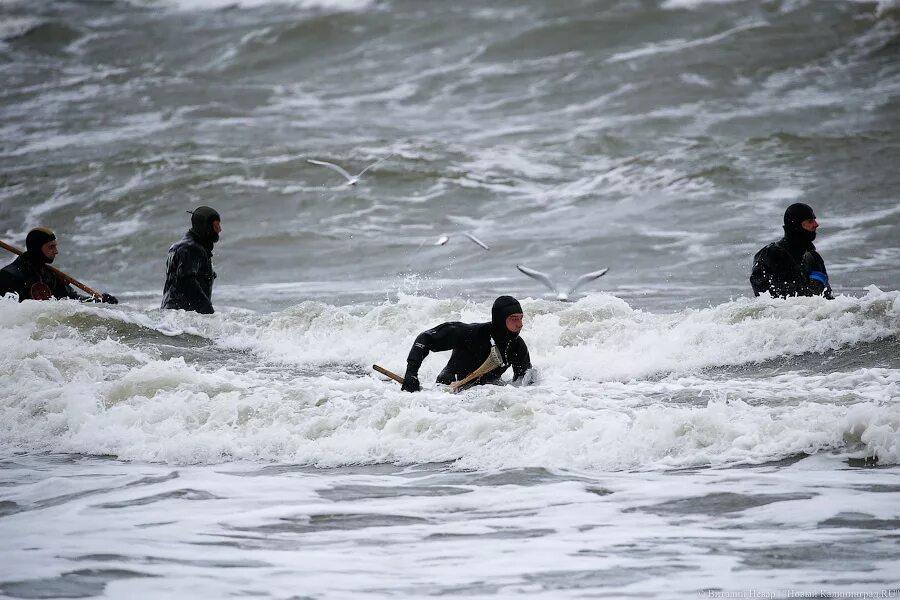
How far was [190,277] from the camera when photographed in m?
11.2

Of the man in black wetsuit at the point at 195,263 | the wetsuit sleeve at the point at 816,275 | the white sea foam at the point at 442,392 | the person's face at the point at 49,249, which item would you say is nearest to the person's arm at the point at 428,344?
the white sea foam at the point at 442,392

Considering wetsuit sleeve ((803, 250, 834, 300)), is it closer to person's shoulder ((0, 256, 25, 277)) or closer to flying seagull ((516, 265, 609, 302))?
flying seagull ((516, 265, 609, 302))

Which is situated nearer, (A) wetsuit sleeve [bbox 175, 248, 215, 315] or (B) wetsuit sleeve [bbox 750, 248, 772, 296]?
(B) wetsuit sleeve [bbox 750, 248, 772, 296]

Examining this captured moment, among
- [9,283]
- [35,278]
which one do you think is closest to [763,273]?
[35,278]

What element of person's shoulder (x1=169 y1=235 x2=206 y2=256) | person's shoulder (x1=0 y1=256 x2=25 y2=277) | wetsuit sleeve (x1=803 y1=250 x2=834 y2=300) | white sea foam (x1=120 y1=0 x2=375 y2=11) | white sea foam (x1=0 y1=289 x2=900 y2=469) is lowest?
white sea foam (x1=0 y1=289 x2=900 y2=469)

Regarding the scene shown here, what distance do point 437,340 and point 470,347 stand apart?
11.6 inches

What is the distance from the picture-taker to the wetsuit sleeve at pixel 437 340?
360 inches

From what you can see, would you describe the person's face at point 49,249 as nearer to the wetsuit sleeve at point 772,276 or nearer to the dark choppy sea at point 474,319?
the dark choppy sea at point 474,319

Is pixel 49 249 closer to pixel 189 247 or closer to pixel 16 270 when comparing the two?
pixel 16 270

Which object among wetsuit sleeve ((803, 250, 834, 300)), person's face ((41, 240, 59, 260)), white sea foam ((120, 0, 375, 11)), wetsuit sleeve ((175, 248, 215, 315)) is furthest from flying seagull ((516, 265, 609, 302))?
white sea foam ((120, 0, 375, 11))

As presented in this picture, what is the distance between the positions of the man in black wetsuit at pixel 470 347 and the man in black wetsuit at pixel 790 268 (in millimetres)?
2602

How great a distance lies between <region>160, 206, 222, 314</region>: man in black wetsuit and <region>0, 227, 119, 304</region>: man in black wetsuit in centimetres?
75

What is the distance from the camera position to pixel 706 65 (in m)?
26.9

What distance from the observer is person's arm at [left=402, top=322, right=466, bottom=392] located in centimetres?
909
